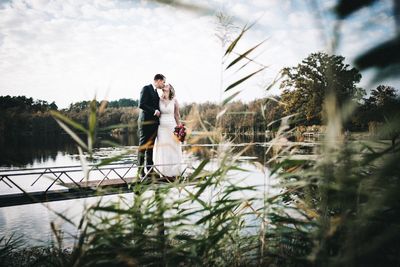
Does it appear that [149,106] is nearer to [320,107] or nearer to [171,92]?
[171,92]

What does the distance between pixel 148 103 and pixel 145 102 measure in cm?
10

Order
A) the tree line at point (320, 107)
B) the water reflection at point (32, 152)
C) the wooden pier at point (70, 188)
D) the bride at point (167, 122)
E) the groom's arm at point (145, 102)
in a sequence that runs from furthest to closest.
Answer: the water reflection at point (32, 152) < the bride at point (167, 122) < the groom's arm at point (145, 102) < the wooden pier at point (70, 188) < the tree line at point (320, 107)

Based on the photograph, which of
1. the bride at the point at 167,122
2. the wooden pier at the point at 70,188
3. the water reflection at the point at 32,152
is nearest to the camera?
the wooden pier at the point at 70,188

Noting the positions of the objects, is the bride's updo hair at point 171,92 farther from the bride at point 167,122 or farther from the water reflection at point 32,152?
the water reflection at point 32,152

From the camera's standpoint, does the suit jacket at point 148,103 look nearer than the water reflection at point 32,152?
Yes

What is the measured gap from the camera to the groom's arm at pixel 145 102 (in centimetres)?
683

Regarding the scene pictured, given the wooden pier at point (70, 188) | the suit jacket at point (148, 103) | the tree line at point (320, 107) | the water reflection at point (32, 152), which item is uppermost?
the suit jacket at point (148, 103)

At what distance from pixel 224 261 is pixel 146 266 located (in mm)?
543

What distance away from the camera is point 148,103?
23.0 ft

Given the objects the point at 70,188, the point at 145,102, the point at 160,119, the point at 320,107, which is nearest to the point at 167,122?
the point at 160,119

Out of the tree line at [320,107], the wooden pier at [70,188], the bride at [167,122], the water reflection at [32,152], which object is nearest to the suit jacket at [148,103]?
the bride at [167,122]

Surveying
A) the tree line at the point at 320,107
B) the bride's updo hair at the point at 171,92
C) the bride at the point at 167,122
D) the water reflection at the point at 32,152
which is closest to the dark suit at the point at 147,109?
the bride at the point at 167,122

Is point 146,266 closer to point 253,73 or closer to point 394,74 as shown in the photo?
point 253,73

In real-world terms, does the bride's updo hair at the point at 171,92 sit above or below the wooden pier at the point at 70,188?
Answer: above
